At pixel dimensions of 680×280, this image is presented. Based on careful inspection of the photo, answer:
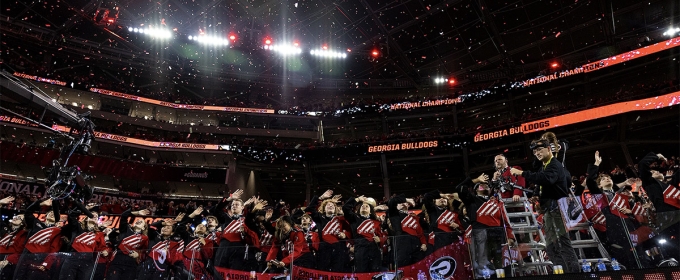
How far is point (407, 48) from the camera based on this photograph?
28.1 m

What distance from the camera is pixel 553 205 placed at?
5477mm

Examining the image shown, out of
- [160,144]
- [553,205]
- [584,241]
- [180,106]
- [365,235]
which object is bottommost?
[584,241]

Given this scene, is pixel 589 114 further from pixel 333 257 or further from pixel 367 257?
pixel 333 257

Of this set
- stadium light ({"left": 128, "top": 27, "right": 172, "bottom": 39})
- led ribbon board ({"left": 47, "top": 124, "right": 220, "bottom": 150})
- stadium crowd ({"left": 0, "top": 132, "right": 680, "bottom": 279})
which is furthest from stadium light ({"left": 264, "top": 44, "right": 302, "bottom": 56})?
stadium crowd ({"left": 0, "top": 132, "right": 680, "bottom": 279})

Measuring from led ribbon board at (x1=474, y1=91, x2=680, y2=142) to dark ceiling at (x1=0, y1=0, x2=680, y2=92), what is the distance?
620cm

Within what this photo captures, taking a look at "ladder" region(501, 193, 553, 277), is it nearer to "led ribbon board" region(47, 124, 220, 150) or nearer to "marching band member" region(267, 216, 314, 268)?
"marching band member" region(267, 216, 314, 268)

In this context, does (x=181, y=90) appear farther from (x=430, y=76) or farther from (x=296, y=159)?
(x=430, y=76)

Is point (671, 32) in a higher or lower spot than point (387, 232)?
higher

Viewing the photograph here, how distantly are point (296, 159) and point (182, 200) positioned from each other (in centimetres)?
777

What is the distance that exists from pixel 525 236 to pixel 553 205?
547mm

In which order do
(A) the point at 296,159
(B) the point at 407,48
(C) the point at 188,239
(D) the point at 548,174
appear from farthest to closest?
1. (B) the point at 407,48
2. (A) the point at 296,159
3. (C) the point at 188,239
4. (D) the point at 548,174

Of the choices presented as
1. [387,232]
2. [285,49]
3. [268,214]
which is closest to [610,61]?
[285,49]

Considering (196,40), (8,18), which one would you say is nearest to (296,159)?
(196,40)

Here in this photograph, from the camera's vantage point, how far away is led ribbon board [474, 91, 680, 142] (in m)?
18.9
